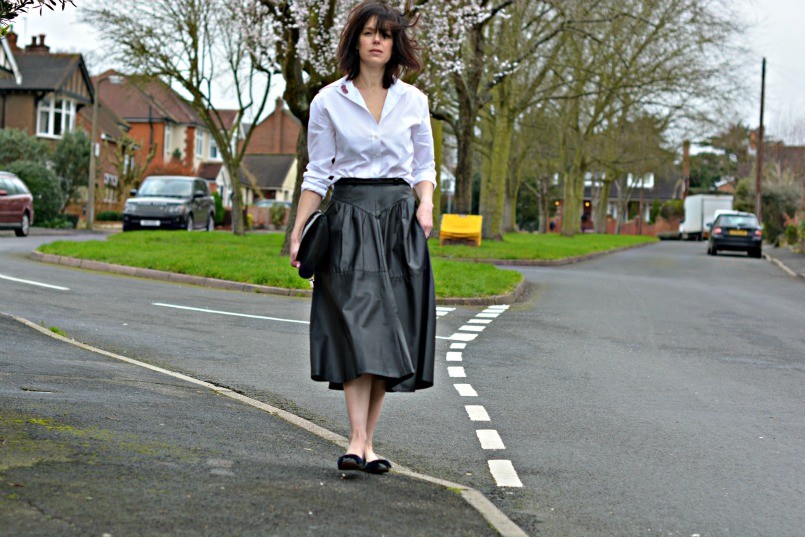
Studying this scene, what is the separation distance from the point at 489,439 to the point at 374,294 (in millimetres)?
2060

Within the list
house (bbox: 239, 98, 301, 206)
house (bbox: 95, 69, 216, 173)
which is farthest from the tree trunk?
house (bbox: 239, 98, 301, 206)

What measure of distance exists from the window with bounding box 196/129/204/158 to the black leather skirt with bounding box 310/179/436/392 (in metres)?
83.9

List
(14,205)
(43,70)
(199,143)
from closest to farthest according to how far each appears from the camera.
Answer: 1. (14,205)
2. (43,70)
3. (199,143)

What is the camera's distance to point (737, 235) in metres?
42.2

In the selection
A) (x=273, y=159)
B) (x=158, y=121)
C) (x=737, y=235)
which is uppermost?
(x=158, y=121)

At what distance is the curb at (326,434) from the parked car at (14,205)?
928 inches

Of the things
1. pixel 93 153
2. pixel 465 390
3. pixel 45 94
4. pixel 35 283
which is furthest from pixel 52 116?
pixel 465 390

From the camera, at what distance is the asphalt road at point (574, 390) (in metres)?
5.48

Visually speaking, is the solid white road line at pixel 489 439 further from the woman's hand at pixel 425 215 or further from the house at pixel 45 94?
the house at pixel 45 94

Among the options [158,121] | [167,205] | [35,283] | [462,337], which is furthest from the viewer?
[158,121]

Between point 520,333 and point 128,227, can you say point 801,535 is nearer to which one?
point 520,333

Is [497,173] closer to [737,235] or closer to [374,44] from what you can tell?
[737,235]

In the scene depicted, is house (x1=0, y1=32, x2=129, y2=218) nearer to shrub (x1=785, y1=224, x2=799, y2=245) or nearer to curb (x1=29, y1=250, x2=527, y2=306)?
shrub (x1=785, y1=224, x2=799, y2=245)

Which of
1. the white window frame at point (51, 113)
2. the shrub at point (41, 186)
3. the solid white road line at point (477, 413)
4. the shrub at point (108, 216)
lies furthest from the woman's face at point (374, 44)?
the white window frame at point (51, 113)
